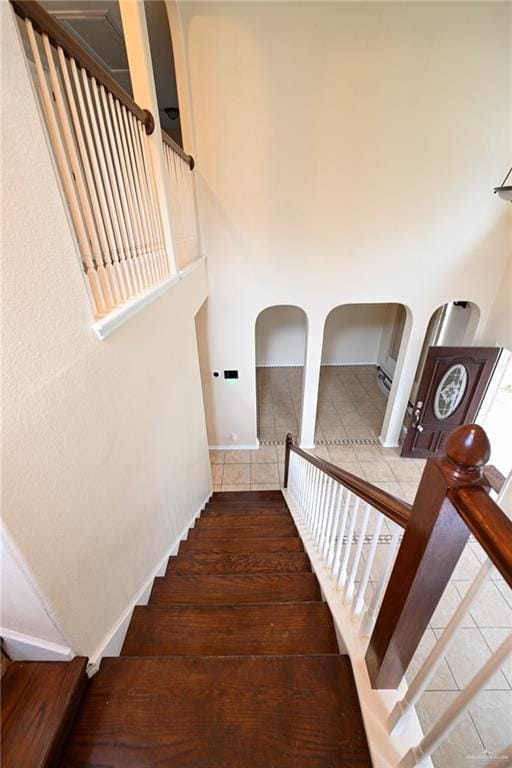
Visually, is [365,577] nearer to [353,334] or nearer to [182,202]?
[182,202]

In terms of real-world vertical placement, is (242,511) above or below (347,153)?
below

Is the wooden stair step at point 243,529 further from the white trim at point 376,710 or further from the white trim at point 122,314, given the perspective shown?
the white trim at point 122,314

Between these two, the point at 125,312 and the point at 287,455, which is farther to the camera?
the point at 287,455

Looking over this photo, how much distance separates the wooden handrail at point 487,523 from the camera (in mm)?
545

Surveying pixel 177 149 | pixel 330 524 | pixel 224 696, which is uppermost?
pixel 177 149

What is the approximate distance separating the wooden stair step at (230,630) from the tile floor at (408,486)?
63 cm

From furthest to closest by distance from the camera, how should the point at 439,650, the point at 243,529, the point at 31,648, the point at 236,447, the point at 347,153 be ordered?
the point at 236,447, the point at 347,153, the point at 243,529, the point at 31,648, the point at 439,650

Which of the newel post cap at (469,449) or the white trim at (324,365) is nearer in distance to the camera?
the newel post cap at (469,449)

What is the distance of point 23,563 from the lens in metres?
0.92

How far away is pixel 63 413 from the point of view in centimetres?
106

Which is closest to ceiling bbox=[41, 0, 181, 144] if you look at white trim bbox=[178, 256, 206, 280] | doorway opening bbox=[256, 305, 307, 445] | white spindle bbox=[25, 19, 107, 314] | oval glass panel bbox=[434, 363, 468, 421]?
white trim bbox=[178, 256, 206, 280]

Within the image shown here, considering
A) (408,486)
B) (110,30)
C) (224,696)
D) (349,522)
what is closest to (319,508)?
(349,522)

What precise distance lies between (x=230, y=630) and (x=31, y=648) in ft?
2.59

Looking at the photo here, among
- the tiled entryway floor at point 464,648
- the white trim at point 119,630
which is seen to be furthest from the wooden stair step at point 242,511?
the white trim at point 119,630
